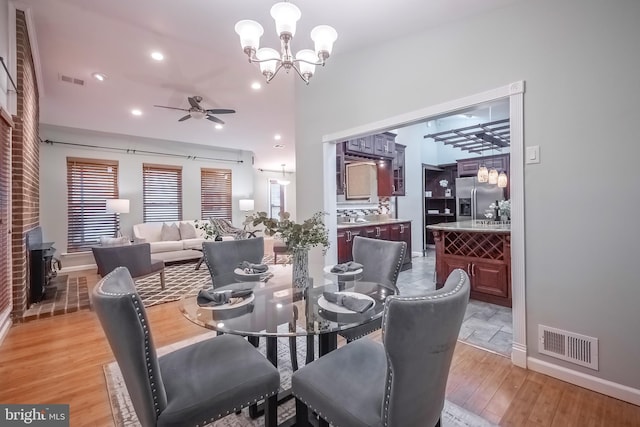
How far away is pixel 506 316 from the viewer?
3023mm

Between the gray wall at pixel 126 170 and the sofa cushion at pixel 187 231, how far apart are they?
65 cm

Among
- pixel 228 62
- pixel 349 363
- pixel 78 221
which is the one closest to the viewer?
pixel 349 363

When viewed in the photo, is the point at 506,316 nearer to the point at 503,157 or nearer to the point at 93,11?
the point at 93,11

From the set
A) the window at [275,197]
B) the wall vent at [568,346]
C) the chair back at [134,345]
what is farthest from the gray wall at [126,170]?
the wall vent at [568,346]

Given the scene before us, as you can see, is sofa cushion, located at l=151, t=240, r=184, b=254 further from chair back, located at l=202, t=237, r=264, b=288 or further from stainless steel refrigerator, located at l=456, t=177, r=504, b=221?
stainless steel refrigerator, located at l=456, t=177, r=504, b=221

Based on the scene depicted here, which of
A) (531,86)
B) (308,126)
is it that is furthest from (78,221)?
(531,86)

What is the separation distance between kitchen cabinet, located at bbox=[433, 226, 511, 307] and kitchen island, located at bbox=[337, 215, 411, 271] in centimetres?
63

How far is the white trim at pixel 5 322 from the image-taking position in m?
2.66

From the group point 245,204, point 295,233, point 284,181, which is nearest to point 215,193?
point 245,204

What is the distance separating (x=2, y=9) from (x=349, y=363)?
384 cm

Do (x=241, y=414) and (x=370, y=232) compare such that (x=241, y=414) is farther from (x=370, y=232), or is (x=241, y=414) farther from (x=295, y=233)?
(x=370, y=232)

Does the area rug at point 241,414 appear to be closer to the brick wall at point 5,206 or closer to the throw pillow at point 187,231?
the brick wall at point 5,206

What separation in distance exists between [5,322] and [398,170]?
592 cm

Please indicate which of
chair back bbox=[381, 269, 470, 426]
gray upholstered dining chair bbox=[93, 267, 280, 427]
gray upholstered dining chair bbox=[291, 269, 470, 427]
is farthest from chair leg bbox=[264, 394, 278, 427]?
chair back bbox=[381, 269, 470, 426]
